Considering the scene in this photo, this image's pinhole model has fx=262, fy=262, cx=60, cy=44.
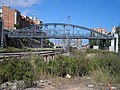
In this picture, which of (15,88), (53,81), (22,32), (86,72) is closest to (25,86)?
(15,88)

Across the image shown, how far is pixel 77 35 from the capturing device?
120500 mm

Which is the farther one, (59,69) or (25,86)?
(59,69)

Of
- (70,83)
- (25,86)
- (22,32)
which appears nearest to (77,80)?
(70,83)

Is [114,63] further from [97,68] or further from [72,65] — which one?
[72,65]

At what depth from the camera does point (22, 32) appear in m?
116

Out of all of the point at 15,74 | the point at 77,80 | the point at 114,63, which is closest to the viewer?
the point at 15,74

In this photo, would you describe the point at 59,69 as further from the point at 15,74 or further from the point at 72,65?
the point at 15,74

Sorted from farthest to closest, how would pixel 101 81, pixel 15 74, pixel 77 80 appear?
pixel 77 80, pixel 101 81, pixel 15 74

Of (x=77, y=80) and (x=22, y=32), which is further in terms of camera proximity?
(x=22, y=32)

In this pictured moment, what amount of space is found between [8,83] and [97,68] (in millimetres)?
5380

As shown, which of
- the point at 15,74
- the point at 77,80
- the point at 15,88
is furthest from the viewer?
the point at 77,80

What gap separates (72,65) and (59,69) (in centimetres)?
64

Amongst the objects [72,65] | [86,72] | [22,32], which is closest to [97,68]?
[86,72]

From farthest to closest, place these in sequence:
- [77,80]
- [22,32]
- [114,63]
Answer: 1. [22,32]
2. [114,63]
3. [77,80]
